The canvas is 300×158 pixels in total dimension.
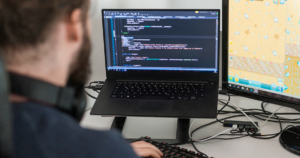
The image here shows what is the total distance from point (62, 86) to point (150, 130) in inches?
22.5

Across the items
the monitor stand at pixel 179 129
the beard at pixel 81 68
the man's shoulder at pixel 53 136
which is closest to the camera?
the man's shoulder at pixel 53 136

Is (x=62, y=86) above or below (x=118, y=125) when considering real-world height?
above

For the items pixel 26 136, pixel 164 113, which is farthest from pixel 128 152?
pixel 164 113

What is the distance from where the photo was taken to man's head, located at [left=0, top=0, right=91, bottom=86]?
46 cm

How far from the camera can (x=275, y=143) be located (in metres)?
0.96

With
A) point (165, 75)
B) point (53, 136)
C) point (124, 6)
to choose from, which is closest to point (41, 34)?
point (53, 136)

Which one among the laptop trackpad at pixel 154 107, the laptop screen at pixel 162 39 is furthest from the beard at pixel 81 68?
the laptop screen at pixel 162 39

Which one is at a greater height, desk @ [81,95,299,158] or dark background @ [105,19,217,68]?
dark background @ [105,19,217,68]

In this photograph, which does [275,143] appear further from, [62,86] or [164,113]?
[62,86]

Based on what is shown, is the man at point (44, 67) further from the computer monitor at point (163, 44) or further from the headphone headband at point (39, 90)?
the computer monitor at point (163, 44)

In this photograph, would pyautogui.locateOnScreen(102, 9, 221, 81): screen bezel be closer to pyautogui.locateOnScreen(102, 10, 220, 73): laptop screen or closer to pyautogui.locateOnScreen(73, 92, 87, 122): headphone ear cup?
pyautogui.locateOnScreen(102, 10, 220, 73): laptop screen

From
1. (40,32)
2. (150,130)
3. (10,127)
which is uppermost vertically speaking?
(40,32)

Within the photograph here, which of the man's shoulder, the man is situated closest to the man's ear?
the man

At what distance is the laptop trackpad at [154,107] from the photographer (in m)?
1.01
